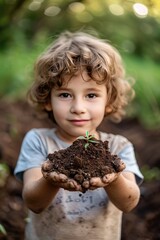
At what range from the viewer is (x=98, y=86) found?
3.07 metres

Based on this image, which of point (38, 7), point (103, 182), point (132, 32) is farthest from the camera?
point (132, 32)

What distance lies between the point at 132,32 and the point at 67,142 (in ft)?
18.3

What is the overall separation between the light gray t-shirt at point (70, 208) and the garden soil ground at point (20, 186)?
669mm

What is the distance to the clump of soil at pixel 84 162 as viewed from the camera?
8.41 ft

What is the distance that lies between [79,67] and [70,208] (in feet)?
2.82

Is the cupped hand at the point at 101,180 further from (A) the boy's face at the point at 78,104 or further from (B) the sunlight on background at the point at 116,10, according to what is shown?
(B) the sunlight on background at the point at 116,10

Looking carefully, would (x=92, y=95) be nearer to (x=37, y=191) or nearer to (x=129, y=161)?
(x=129, y=161)

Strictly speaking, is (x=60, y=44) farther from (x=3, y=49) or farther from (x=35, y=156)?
(x=3, y=49)

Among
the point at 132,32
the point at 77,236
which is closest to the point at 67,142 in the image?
the point at 77,236

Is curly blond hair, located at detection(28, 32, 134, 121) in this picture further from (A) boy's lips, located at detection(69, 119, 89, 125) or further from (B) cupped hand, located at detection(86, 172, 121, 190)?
(B) cupped hand, located at detection(86, 172, 121, 190)

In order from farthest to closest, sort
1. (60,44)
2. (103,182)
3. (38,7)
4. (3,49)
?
(3,49), (38,7), (60,44), (103,182)

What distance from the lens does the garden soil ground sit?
13.2 ft

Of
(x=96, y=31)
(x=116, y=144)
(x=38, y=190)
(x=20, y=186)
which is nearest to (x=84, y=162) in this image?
(x=38, y=190)

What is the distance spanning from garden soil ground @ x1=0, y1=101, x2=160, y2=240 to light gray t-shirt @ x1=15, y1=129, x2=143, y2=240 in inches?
26.3
